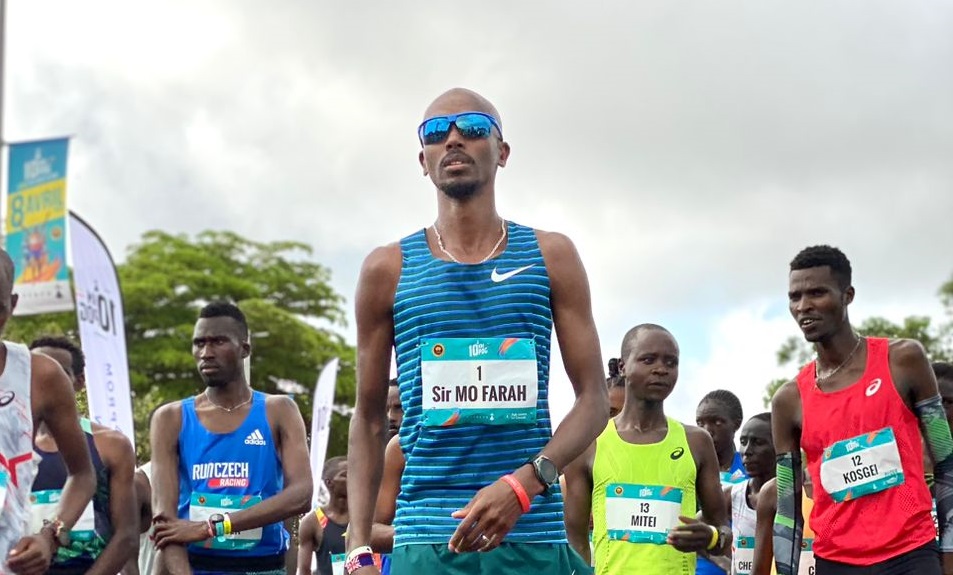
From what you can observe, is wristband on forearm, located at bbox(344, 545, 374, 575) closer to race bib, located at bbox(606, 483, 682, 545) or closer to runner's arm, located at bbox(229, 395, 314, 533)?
runner's arm, located at bbox(229, 395, 314, 533)

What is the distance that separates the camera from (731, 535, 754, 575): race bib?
1043cm

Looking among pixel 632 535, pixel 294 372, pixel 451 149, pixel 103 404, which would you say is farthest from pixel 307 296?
pixel 451 149

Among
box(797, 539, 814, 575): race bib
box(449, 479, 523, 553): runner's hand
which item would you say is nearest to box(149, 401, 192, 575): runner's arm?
box(797, 539, 814, 575): race bib

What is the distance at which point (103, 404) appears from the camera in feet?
54.9

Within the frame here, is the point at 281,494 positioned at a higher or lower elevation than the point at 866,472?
higher

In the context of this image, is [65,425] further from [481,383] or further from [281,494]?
[281,494]

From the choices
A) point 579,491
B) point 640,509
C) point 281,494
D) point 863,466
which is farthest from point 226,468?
point 863,466

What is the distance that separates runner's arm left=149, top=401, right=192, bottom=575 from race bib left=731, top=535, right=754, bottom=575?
13.2 feet

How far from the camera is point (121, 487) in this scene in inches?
316

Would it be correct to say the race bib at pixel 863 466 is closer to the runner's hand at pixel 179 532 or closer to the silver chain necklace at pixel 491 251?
the silver chain necklace at pixel 491 251

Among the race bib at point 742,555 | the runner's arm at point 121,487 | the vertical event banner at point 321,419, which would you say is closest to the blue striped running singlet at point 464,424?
the runner's arm at point 121,487

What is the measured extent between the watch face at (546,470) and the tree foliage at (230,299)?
40.8 meters

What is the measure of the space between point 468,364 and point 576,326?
39 cm

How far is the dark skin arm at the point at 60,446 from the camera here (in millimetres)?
5348
